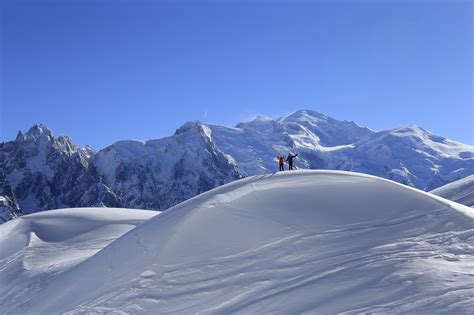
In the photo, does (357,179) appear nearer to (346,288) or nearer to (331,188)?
(331,188)

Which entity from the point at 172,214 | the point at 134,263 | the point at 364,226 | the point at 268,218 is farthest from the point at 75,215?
the point at 364,226

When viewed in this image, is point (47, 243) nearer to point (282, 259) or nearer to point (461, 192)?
point (282, 259)

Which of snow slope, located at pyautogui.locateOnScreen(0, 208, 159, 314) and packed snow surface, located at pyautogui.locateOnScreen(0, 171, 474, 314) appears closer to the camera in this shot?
packed snow surface, located at pyautogui.locateOnScreen(0, 171, 474, 314)

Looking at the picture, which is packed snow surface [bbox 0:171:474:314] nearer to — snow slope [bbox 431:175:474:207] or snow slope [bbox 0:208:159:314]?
snow slope [bbox 0:208:159:314]

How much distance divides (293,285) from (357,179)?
7788mm

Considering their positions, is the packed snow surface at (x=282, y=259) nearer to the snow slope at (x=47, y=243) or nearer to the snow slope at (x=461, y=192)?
the snow slope at (x=47, y=243)

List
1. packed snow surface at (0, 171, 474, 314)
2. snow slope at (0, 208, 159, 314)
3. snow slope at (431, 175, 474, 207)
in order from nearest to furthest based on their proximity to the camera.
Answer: packed snow surface at (0, 171, 474, 314) → snow slope at (0, 208, 159, 314) → snow slope at (431, 175, 474, 207)

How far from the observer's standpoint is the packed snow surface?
1456 centimetres

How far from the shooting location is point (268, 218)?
1970cm

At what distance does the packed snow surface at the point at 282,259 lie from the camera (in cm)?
1456

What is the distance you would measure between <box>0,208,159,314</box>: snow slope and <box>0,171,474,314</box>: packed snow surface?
0.16m

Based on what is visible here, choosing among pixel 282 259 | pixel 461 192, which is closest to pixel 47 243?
pixel 282 259

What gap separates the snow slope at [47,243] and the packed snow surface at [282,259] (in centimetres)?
16

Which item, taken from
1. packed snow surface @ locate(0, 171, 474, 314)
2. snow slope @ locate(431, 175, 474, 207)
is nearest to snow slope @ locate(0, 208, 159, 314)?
packed snow surface @ locate(0, 171, 474, 314)
